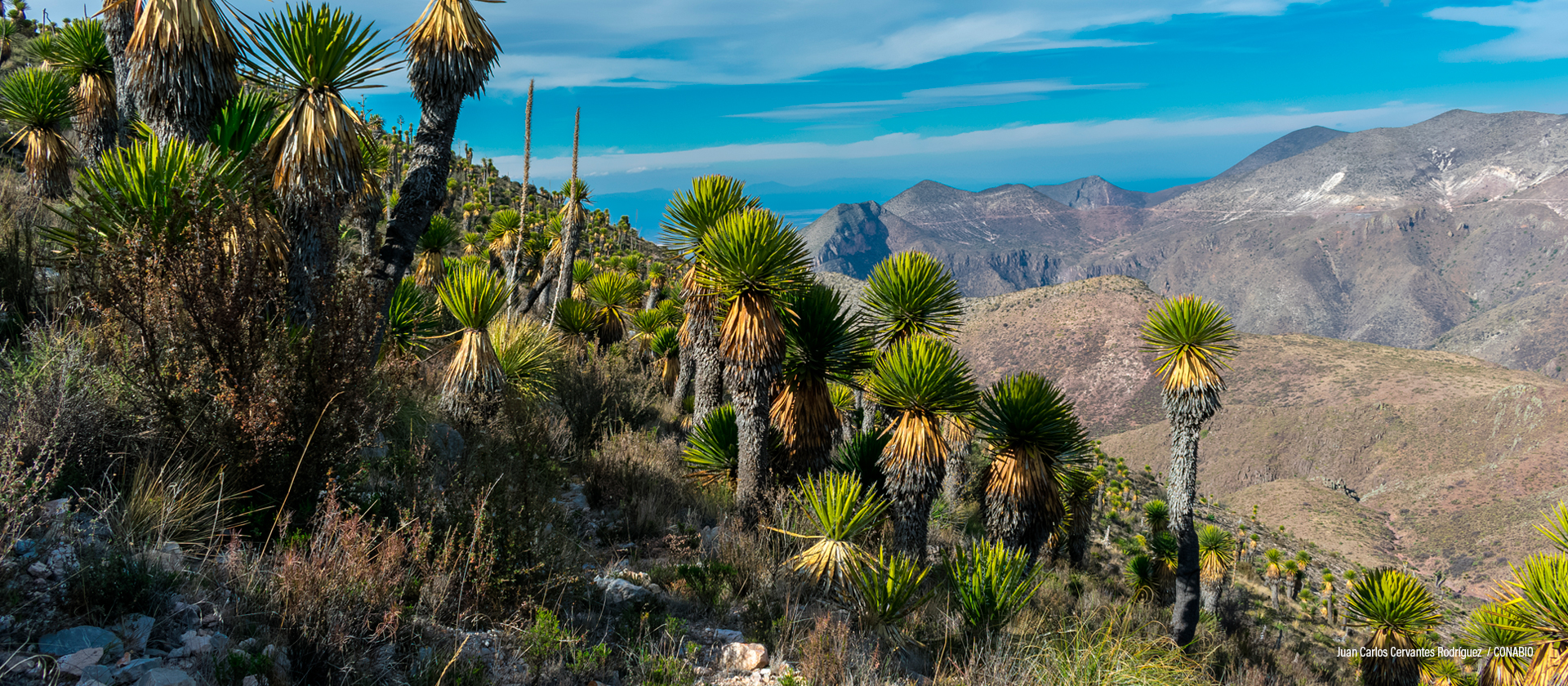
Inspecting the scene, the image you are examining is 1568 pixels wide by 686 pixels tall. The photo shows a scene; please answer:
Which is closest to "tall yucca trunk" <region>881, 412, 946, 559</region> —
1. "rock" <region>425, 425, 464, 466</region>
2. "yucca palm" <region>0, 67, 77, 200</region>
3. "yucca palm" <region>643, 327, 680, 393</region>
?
"rock" <region>425, 425, 464, 466</region>

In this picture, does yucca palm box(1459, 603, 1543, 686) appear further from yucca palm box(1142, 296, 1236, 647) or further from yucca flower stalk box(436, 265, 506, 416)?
yucca flower stalk box(436, 265, 506, 416)

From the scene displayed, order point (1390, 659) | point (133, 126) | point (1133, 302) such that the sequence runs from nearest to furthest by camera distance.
→ 1. point (133, 126)
2. point (1390, 659)
3. point (1133, 302)

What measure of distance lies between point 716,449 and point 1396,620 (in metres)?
11.3

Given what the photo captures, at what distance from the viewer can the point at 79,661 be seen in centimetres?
252

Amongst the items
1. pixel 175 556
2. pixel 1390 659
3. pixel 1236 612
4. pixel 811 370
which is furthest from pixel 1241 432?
pixel 175 556

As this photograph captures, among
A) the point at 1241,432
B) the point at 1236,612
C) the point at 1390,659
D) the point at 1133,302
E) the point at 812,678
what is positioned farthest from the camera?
the point at 1133,302

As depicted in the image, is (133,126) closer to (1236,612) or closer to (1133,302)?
(1236,612)

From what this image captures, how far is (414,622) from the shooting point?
3.61m

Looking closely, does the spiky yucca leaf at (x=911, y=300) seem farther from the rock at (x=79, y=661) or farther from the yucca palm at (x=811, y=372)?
the rock at (x=79, y=661)

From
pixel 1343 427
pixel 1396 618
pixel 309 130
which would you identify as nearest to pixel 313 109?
pixel 309 130

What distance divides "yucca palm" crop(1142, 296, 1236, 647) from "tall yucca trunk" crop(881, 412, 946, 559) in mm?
5788

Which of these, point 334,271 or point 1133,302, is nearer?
point 334,271

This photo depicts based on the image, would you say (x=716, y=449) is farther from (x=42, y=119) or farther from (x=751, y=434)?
(x=42, y=119)

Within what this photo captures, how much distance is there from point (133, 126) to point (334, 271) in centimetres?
377
